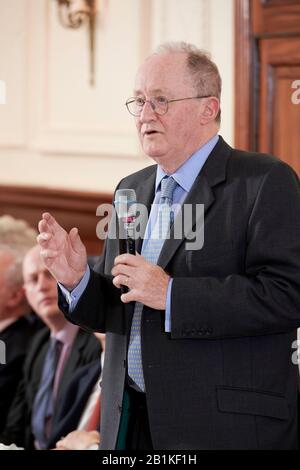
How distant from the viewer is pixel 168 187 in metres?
2.15

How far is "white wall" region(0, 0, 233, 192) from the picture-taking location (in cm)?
392

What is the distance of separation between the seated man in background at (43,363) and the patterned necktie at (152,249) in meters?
1.17

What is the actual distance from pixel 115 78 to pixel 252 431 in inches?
103

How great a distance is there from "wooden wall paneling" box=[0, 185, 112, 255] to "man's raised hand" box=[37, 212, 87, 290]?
215cm

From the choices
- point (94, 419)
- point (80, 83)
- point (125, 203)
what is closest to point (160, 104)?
point (125, 203)

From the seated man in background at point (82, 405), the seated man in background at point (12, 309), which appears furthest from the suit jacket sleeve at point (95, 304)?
the seated man in background at point (12, 309)

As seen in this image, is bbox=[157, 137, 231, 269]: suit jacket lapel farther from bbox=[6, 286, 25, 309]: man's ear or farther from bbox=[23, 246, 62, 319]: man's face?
bbox=[6, 286, 25, 309]: man's ear

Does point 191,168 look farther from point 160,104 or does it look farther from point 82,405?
point 82,405

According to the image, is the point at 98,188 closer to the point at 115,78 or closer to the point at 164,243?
the point at 115,78

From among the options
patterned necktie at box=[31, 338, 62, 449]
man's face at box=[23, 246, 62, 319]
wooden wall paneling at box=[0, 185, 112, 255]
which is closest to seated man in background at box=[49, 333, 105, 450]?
patterned necktie at box=[31, 338, 62, 449]

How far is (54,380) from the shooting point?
338 cm

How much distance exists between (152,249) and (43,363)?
1.50 meters
